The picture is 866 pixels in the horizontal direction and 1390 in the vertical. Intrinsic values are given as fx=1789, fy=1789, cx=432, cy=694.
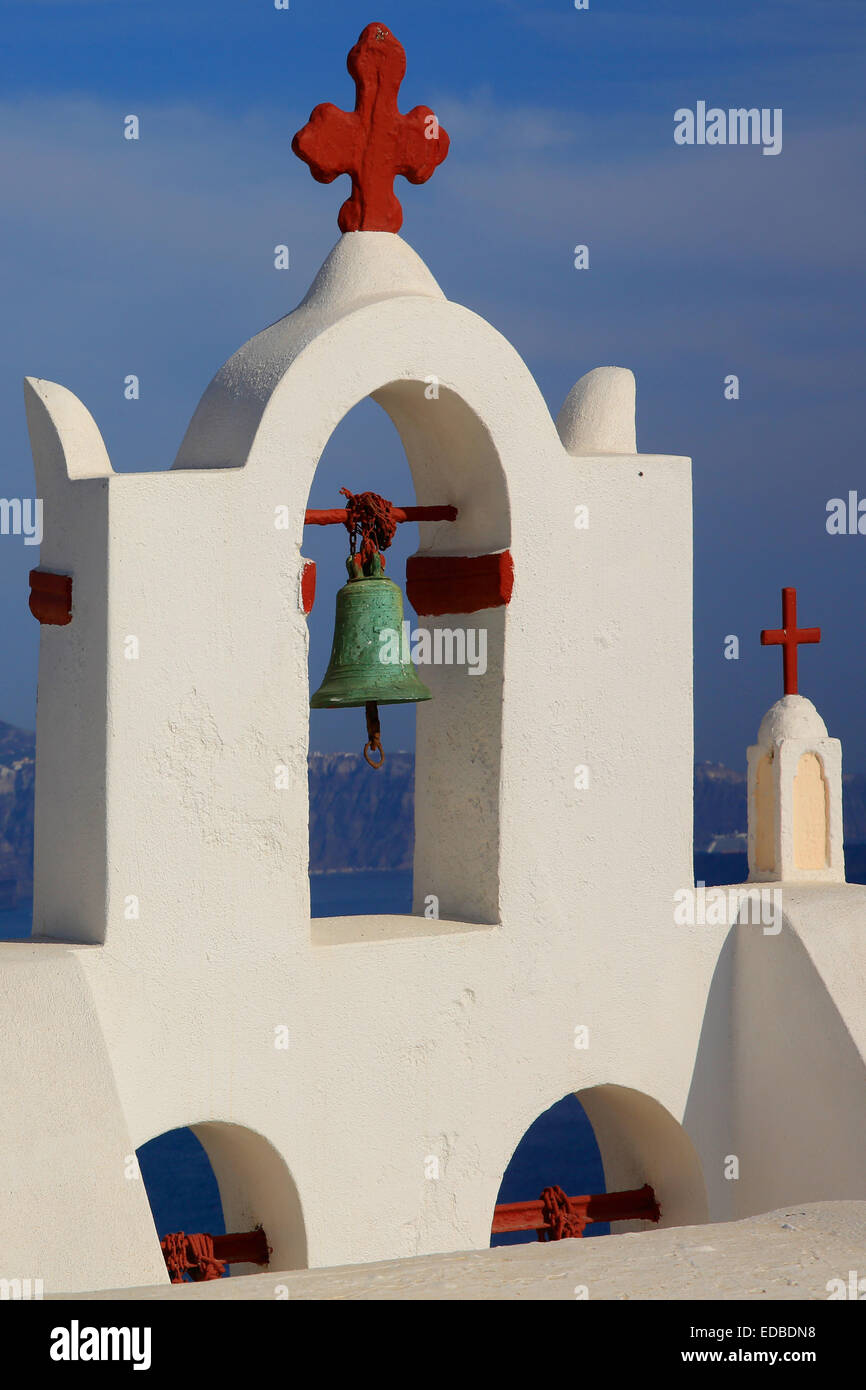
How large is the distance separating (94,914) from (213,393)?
184 cm

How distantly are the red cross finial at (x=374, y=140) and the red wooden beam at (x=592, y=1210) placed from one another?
3.64 meters

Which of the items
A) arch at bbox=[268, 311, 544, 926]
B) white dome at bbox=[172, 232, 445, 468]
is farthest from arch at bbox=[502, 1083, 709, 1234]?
white dome at bbox=[172, 232, 445, 468]

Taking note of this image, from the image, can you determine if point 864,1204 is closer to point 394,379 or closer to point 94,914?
point 94,914

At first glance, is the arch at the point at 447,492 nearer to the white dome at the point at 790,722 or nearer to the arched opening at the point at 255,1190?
the arched opening at the point at 255,1190

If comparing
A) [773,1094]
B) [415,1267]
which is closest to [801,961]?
[773,1094]

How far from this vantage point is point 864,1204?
4.49 meters

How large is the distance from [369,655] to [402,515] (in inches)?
22.6

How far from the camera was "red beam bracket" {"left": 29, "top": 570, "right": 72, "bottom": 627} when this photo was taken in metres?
5.71

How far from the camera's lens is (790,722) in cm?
767

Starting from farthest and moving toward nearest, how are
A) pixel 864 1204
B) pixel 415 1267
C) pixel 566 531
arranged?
pixel 566 531, pixel 864 1204, pixel 415 1267

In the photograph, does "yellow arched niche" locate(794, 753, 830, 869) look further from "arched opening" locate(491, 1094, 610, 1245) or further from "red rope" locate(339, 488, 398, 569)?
"arched opening" locate(491, 1094, 610, 1245)

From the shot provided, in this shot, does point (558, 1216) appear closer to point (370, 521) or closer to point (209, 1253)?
point (209, 1253)

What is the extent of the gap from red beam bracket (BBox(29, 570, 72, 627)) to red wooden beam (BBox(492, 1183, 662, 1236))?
2714 millimetres

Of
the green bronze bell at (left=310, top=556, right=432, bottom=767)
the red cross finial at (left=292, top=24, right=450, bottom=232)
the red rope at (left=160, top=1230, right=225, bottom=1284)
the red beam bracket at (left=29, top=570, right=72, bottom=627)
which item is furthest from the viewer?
the red cross finial at (left=292, top=24, right=450, bottom=232)
